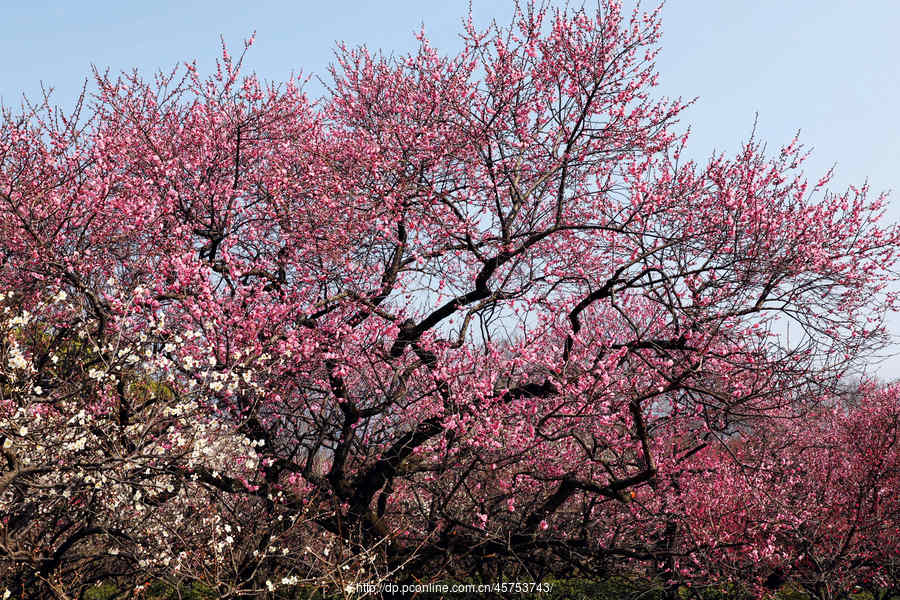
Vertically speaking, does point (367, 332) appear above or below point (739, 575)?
above

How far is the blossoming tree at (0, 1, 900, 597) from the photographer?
8.04 metres

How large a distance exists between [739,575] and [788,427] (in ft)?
23.1

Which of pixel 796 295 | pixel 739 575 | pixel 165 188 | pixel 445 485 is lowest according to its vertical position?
pixel 739 575

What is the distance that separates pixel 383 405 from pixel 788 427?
35.1 ft

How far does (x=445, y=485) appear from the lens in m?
9.87

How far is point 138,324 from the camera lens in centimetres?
944

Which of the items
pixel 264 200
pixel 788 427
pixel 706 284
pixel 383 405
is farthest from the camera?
pixel 788 427

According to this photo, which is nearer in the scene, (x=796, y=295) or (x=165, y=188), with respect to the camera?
(x=796, y=295)

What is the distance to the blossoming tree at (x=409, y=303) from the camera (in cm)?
804

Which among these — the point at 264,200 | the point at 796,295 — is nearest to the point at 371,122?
the point at 264,200

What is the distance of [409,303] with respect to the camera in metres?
10.2

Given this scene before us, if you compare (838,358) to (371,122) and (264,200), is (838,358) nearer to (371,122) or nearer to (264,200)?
(371,122)

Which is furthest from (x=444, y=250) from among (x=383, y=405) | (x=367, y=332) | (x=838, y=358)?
(x=838, y=358)

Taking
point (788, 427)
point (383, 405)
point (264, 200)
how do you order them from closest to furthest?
point (383, 405)
point (264, 200)
point (788, 427)
